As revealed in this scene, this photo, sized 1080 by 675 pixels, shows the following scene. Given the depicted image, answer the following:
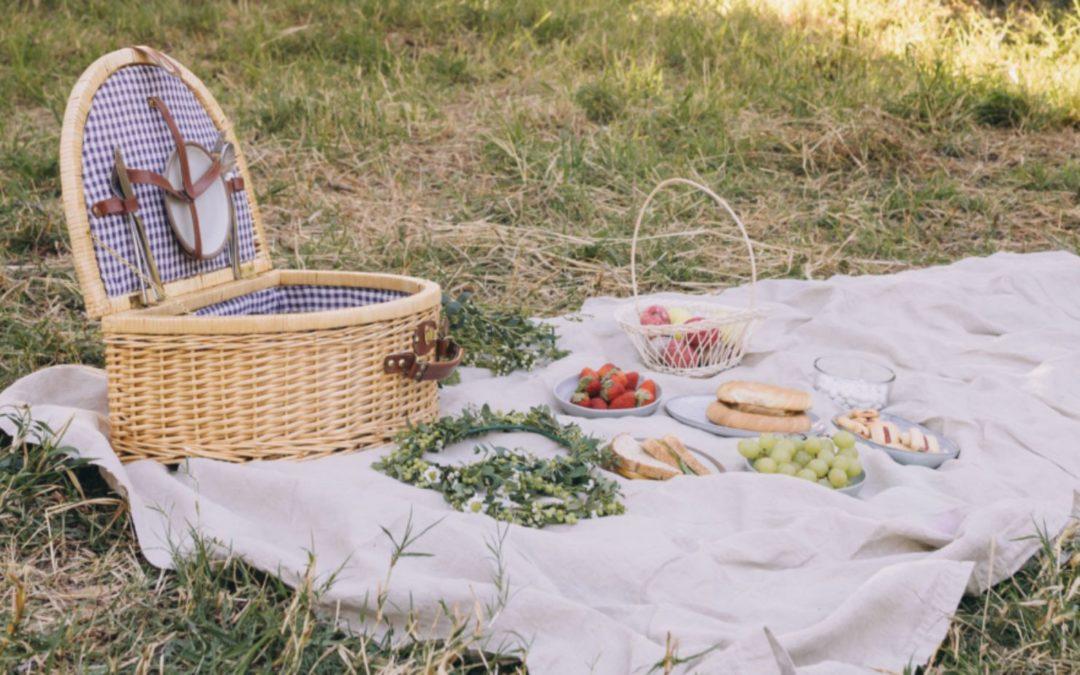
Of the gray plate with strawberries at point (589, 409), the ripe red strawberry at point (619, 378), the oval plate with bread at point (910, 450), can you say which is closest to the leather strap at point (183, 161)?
the gray plate with strawberries at point (589, 409)

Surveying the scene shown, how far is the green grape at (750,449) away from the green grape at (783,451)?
0.04 meters

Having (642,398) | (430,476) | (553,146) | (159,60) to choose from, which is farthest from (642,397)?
(553,146)

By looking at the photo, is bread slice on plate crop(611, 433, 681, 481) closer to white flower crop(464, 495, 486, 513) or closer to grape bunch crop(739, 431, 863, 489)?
grape bunch crop(739, 431, 863, 489)

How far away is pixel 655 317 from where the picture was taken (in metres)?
3.54

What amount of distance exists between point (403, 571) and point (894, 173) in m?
4.38

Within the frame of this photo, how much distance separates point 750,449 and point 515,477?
2.05 feet

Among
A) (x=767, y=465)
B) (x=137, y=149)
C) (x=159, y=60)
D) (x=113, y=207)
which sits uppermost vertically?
(x=159, y=60)

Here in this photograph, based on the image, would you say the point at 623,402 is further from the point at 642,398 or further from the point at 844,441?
the point at 844,441

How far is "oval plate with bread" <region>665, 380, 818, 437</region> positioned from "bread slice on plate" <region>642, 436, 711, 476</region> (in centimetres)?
28

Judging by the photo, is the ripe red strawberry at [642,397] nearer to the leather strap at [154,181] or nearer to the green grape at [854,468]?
the green grape at [854,468]

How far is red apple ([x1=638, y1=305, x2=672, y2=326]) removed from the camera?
3529 mm

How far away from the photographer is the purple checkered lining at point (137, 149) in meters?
2.66

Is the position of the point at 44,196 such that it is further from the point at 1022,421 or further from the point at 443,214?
the point at 1022,421

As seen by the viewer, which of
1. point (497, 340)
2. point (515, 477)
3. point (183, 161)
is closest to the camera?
point (515, 477)
